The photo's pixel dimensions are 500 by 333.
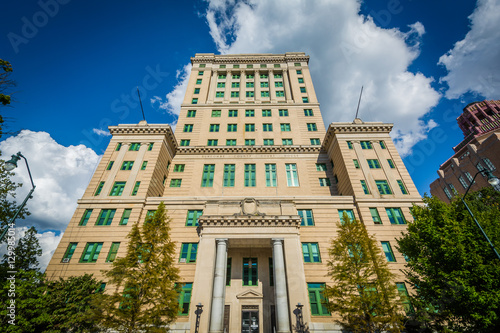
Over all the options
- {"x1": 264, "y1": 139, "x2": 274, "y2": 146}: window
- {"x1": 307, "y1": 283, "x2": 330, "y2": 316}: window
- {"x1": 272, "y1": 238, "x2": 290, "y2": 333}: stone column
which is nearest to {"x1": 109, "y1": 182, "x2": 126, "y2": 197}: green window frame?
{"x1": 272, "y1": 238, "x2": 290, "y2": 333}: stone column

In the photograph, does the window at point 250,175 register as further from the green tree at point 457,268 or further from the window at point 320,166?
the green tree at point 457,268

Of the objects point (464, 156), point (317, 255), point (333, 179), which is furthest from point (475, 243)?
point (464, 156)

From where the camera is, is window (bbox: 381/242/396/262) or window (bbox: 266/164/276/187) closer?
window (bbox: 381/242/396/262)

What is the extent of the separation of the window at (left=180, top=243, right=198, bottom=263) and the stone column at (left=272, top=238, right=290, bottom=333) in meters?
9.66

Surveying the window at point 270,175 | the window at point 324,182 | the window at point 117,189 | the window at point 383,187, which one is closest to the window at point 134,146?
the window at point 117,189

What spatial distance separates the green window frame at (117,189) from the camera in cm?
3070

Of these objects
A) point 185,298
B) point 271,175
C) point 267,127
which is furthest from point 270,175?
point 185,298

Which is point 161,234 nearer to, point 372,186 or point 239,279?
point 239,279

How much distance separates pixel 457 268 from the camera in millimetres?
17016

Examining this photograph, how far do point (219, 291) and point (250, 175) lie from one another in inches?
744

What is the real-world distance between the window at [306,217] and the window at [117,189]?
24.8m

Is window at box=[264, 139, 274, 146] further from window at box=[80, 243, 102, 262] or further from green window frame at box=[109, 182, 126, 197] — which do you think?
window at box=[80, 243, 102, 262]

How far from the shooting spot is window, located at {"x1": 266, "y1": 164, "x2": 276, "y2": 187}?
36.1 meters

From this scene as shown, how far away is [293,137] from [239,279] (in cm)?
2666
